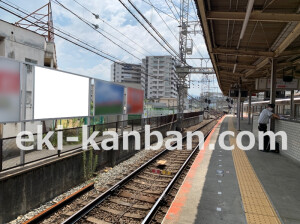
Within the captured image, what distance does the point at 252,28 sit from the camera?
25.6ft

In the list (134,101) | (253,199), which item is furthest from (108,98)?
(253,199)

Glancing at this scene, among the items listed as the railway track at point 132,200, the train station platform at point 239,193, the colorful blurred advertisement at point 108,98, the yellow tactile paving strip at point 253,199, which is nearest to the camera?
the yellow tactile paving strip at point 253,199

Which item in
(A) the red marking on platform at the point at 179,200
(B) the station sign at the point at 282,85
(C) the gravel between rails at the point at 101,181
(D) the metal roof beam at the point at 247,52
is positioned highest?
(D) the metal roof beam at the point at 247,52

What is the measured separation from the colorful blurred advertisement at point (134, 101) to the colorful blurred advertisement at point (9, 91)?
720cm

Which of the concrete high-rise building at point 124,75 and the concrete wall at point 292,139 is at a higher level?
the concrete high-rise building at point 124,75

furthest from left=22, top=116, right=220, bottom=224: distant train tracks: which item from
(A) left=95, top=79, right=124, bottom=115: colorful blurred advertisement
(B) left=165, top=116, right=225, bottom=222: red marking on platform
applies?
(A) left=95, top=79, right=124, bottom=115: colorful blurred advertisement

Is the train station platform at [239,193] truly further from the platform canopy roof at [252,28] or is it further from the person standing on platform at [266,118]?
the platform canopy roof at [252,28]

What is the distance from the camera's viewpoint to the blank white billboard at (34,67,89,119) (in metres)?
6.53

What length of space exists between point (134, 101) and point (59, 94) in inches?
256

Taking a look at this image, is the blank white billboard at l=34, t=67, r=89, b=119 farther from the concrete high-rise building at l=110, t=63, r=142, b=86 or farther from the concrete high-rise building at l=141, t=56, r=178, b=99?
the concrete high-rise building at l=141, t=56, r=178, b=99

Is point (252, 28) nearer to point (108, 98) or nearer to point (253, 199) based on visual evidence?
point (253, 199)

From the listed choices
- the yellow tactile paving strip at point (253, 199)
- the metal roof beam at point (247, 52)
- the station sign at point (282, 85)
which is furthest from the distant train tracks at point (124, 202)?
the station sign at point (282, 85)

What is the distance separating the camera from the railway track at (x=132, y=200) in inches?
192

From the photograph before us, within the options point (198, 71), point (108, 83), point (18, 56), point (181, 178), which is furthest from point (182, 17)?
point (181, 178)
